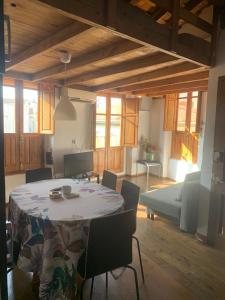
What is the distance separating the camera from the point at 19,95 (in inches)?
170

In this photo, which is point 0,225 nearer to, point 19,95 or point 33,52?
point 33,52

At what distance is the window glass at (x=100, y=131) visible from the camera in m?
5.94

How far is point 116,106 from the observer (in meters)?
6.32

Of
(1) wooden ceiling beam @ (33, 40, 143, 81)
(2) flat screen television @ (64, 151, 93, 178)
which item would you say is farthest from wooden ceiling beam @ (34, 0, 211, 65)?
(2) flat screen television @ (64, 151, 93, 178)

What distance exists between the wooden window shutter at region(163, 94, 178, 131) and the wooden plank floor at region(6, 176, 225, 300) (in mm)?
3532

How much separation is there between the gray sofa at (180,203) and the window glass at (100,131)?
239 cm

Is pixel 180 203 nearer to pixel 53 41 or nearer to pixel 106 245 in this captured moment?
pixel 106 245

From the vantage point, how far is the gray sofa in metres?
3.24

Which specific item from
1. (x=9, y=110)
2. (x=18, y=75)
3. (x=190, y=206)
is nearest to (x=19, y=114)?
(x=9, y=110)

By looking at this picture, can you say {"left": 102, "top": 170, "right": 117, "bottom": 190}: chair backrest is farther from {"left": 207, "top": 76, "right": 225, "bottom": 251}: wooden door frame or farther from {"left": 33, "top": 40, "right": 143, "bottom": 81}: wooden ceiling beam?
{"left": 33, "top": 40, "right": 143, "bottom": 81}: wooden ceiling beam

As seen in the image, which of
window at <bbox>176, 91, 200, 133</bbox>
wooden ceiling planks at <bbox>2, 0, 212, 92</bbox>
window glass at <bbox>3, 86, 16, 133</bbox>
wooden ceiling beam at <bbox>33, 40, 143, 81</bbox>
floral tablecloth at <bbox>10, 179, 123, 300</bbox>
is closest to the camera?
floral tablecloth at <bbox>10, 179, 123, 300</bbox>

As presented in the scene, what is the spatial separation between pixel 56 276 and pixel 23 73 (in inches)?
137

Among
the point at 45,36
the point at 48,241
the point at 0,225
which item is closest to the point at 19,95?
the point at 45,36

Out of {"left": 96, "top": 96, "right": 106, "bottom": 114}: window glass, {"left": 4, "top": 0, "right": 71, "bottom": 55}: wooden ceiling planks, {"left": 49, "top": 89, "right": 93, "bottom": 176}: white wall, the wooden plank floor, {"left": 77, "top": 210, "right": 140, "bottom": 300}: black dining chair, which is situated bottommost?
the wooden plank floor
